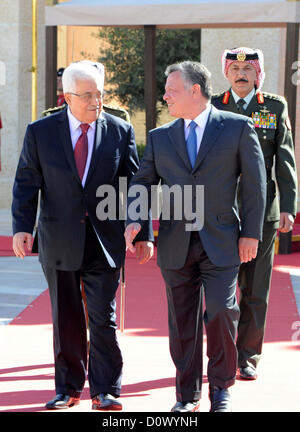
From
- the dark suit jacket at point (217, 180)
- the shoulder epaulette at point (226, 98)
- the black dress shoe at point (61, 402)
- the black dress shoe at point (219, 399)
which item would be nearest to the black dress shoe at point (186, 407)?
the black dress shoe at point (219, 399)

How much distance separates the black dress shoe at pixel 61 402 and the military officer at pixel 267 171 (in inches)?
41.8

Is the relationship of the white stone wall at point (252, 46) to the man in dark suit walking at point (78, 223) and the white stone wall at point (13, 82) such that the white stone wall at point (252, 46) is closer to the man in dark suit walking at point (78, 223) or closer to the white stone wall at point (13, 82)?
the white stone wall at point (13, 82)

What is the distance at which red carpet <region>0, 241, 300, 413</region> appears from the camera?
452 cm

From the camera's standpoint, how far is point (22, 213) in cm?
435

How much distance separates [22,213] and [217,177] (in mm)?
979

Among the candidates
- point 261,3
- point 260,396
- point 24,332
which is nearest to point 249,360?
point 260,396

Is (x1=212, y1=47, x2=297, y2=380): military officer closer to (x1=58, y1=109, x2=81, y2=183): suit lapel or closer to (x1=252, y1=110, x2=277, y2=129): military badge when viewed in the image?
(x1=252, y1=110, x2=277, y2=129): military badge

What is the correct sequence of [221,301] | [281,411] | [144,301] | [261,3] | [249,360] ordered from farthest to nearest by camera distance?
[261,3]
[144,301]
[249,360]
[281,411]
[221,301]

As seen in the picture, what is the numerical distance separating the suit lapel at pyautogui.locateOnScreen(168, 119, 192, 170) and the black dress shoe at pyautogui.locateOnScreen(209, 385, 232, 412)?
3.46 ft

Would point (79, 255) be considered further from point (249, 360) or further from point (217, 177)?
point (249, 360)

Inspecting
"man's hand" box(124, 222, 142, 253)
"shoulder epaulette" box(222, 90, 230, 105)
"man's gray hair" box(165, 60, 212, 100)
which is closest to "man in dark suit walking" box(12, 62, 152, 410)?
"man's hand" box(124, 222, 142, 253)

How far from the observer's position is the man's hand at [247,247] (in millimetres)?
4172

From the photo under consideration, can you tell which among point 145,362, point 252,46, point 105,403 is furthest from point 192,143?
point 252,46

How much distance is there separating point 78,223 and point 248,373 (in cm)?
139
